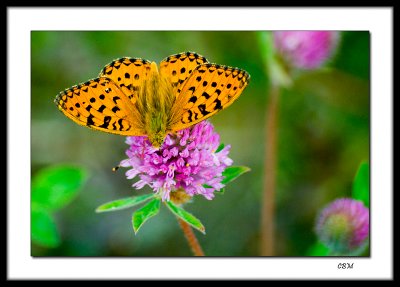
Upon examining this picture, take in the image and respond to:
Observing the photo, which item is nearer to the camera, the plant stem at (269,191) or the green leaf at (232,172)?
the green leaf at (232,172)

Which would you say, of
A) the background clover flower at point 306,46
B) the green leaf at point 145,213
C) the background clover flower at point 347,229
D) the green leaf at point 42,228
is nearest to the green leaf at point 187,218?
the green leaf at point 145,213

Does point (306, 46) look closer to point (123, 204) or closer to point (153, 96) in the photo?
point (153, 96)

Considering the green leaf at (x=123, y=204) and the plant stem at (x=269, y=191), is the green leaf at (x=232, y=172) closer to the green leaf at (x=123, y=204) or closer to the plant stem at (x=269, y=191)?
the green leaf at (x=123, y=204)

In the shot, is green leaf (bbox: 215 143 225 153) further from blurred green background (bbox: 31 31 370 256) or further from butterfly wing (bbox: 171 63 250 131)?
blurred green background (bbox: 31 31 370 256)

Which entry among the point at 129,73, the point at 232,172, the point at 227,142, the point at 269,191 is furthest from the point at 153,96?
the point at 227,142

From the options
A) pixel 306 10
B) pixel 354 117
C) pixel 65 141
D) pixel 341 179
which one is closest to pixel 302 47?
pixel 306 10

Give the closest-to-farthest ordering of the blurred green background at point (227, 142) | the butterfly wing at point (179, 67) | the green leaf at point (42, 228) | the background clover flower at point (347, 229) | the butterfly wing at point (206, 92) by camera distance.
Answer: the butterfly wing at point (206, 92) < the butterfly wing at point (179, 67) < the background clover flower at point (347, 229) < the green leaf at point (42, 228) < the blurred green background at point (227, 142)

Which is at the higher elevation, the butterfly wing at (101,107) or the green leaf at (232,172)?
the butterfly wing at (101,107)

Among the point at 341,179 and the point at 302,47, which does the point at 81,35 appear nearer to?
the point at 302,47
